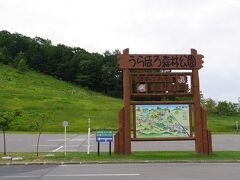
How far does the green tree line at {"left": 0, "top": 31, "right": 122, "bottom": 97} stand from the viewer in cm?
10469

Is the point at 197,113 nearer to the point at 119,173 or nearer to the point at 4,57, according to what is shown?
the point at 119,173

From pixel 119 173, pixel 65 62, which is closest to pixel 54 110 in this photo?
pixel 119 173

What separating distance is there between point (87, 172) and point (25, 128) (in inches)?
1146

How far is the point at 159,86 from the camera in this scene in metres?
18.7

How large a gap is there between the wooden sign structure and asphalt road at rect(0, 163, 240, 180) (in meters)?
3.37

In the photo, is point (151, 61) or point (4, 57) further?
point (4, 57)

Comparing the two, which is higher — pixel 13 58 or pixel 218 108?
pixel 13 58

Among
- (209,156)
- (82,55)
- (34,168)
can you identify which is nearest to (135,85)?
(209,156)

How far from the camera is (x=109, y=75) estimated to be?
106m

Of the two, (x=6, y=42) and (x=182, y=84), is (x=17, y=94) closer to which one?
(x=182, y=84)

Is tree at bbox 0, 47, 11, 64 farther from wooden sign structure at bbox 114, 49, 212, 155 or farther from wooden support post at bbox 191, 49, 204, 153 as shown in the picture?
wooden support post at bbox 191, 49, 204, 153

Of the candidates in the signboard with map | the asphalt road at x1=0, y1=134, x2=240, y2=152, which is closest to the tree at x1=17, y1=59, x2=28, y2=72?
the asphalt road at x1=0, y1=134, x2=240, y2=152

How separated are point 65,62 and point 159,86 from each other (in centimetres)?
9965

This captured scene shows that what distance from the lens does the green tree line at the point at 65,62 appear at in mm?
104688
